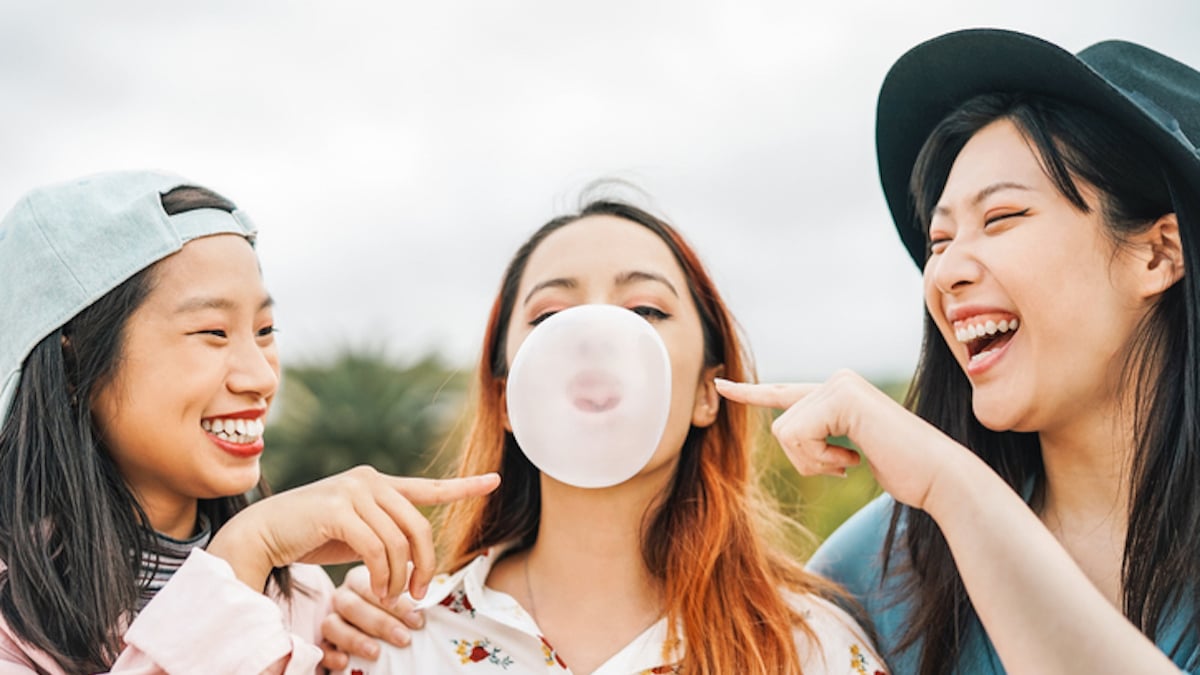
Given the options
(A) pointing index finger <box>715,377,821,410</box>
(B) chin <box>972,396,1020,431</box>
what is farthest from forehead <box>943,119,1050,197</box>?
(A) pointing index finger <box>715,377,821,410</box>

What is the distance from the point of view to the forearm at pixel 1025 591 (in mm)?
1882

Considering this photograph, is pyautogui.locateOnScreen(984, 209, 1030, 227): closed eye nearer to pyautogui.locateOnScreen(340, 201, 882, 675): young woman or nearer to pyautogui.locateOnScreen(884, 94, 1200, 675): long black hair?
pyautogui.locateOnScreen(884, 94, 1200, 675): long black hair

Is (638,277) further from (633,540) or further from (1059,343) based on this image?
(1059,343)

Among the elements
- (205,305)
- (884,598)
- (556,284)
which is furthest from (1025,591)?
(205,305)

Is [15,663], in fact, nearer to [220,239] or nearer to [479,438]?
[220,239]

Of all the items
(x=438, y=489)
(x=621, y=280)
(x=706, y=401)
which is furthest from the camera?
(x=706, y=401)

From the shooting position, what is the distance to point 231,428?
258 centimetres

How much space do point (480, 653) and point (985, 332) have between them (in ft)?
4.44

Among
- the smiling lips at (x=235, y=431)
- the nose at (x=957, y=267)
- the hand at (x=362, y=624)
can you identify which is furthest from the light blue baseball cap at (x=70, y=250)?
the nose at (x=957, y=267)

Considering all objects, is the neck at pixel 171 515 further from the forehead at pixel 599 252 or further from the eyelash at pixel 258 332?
the forehead at pixel 599 252

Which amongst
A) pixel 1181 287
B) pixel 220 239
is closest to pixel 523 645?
pixel 220 239

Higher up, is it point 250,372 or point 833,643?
point 250,372

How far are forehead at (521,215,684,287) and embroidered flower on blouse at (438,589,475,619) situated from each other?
0.79 meters

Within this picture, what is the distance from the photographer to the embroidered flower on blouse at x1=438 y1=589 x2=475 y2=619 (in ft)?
9.08
